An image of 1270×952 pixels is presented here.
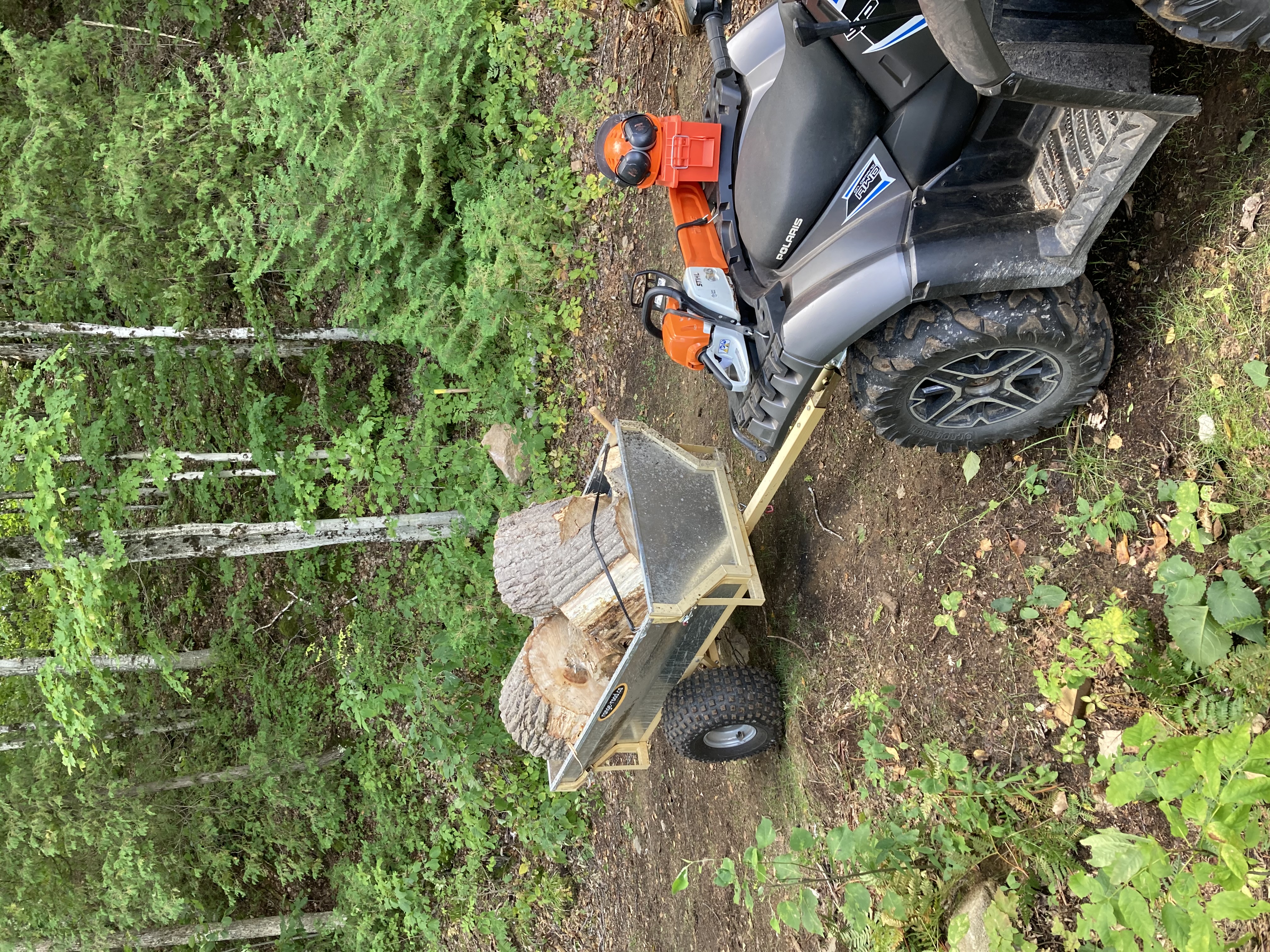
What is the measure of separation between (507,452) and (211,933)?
6.12 m

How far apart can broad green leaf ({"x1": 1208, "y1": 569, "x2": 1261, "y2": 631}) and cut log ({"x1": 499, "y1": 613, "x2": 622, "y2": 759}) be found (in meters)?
3.27

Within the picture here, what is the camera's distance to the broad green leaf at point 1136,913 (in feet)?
5.65

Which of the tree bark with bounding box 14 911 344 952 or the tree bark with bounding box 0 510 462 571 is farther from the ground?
the tree bark with bounding box 0 510 462 571

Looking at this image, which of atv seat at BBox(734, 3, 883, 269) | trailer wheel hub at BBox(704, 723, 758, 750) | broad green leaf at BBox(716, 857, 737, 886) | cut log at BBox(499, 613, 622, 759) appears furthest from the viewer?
cut log at BBox(499, 613, 622, 759)

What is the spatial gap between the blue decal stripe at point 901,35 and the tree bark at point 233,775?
843 cm

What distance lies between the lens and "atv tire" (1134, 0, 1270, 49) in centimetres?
162

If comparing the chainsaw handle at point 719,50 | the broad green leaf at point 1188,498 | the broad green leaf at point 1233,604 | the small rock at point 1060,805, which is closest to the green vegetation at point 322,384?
the chainsaw handle at point 719,50

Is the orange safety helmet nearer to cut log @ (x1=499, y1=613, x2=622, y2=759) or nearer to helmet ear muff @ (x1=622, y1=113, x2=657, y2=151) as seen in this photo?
helmet ear muff @ (x1=622, y1=113, x2=657, y2=151)

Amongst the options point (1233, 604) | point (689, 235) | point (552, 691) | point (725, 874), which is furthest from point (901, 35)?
point (552, 691)

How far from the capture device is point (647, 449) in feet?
13.0

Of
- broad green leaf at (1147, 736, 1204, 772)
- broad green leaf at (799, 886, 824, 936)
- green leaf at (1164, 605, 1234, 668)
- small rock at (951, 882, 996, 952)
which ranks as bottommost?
small rock at (951, 882, 996, 952)

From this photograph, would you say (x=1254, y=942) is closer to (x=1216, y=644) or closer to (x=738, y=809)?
(x=1216, y=644)

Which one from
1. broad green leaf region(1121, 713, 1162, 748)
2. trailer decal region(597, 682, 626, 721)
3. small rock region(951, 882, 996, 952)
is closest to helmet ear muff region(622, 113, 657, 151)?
trailer decal region(597, 682, 626, 721)

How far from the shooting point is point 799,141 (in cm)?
260
